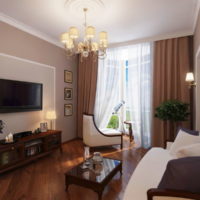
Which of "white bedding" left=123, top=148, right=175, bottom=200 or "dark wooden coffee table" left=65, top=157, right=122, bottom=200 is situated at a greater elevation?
"white bedding" left=123, top=148, right=175, bottom=200

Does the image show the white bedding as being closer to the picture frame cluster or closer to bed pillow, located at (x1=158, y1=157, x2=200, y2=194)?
bed pillow, located at (x1=158, y1=157, x2=200, y2=194)

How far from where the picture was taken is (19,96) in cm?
321

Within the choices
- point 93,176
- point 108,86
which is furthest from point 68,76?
point 93,176

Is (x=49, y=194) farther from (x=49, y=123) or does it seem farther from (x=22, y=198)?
(x=49, y=123)

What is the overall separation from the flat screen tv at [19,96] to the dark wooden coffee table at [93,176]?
1860mm

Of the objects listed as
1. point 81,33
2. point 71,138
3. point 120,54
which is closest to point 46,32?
point 81,33

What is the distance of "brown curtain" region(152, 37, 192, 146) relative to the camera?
363 centimetres

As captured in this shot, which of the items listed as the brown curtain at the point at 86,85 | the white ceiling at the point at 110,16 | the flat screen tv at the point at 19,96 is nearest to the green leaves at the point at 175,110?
the white ceiling at the point at 110,16

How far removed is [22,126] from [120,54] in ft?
10.4

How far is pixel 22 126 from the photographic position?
11.0ft

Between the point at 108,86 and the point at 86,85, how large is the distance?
72 cm

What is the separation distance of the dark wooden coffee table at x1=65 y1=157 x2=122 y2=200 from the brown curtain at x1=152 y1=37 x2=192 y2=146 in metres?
2.06

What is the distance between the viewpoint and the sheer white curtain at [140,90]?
406cm

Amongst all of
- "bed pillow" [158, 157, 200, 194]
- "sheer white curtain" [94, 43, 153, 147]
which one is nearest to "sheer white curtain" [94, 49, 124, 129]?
"sheer white curtain" [94, 43, 153, 147]
